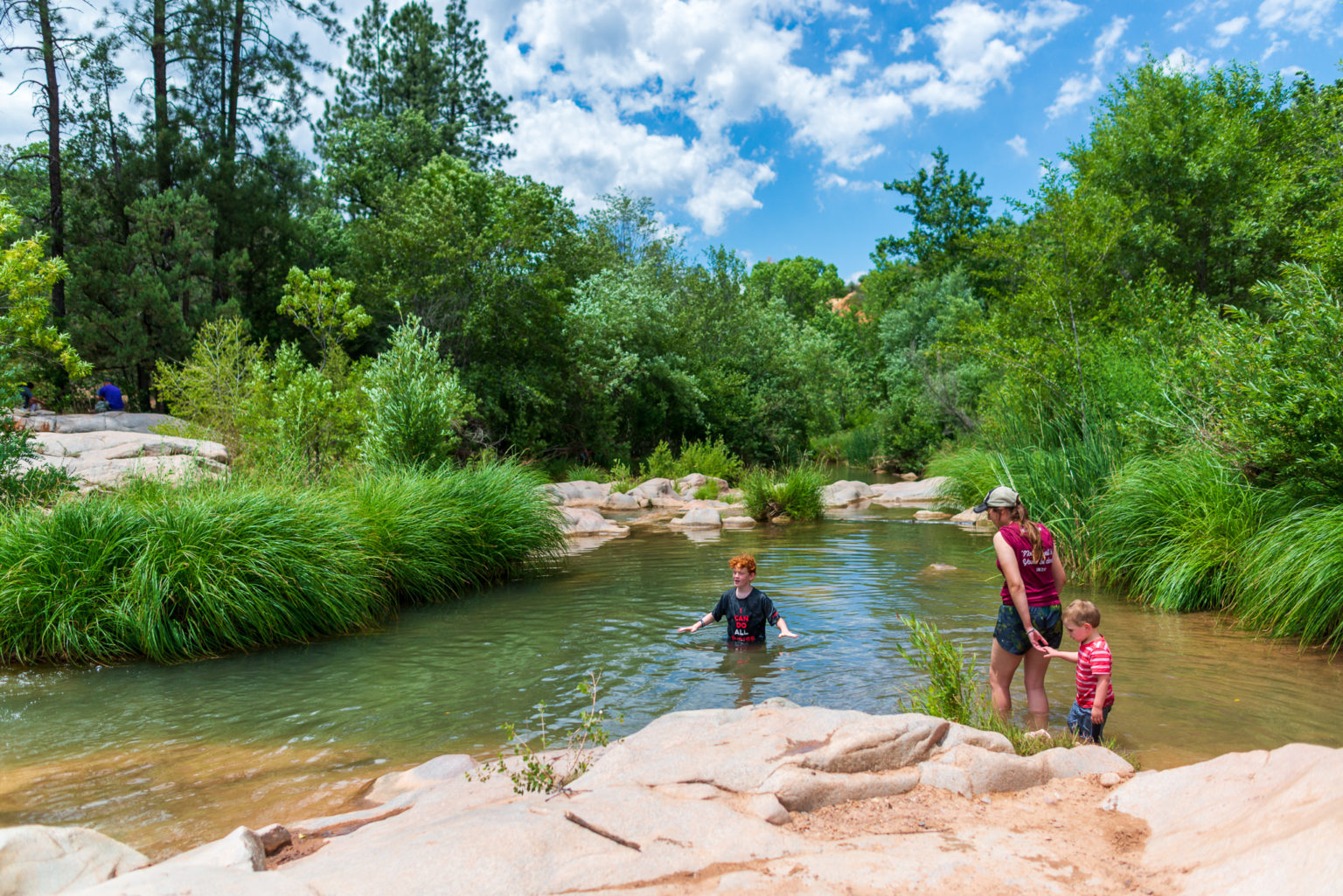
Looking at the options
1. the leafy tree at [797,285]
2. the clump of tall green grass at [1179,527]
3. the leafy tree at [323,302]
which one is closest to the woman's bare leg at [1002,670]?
the clump of tall green grass at [1179,527]

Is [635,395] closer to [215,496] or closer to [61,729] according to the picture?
[215,496]

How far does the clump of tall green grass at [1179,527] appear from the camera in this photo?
27.6 feet

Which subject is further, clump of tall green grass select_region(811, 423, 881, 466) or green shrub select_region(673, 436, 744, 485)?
clump of tall green grass select_region(811, 423, 881, 466)

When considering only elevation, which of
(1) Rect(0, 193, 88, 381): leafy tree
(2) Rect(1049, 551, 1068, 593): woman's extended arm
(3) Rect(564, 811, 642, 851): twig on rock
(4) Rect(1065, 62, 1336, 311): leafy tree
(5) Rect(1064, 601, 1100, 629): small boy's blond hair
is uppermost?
(4) Rect(1065, 62, 1336, 311): leafy tree

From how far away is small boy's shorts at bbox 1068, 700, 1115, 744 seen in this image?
4.90m

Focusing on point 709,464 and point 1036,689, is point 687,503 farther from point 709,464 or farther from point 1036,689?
point 1036,689

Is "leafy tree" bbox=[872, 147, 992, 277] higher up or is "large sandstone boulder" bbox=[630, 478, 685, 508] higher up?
"leafy tree" bbox=[872, 147, 992, 277]

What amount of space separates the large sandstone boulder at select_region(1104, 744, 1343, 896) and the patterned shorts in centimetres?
184

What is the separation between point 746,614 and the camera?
7.91m

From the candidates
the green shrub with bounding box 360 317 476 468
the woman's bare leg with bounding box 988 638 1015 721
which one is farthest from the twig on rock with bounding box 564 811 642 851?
the green shrub with bounding box 360 317 476 468

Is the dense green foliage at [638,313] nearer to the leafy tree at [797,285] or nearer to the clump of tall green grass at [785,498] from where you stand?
the clump of tall green grass at [785,498]

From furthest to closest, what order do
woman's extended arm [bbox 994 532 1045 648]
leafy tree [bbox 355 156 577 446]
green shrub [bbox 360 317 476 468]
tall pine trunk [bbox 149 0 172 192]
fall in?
leafy tree [bbox 355 156 577 446] < tall pine trunk [bbox 149 0 172 192] < green shrub [bbox 360 317 476 468] < woman's extended arm [bbox 994 532 1045 648]

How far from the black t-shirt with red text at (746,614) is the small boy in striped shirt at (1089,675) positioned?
3203 mm

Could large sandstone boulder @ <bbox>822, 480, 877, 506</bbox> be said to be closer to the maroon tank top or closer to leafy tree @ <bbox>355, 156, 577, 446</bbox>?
leafy tree @ <bbox>355, 156, 577, 446</bbox>
